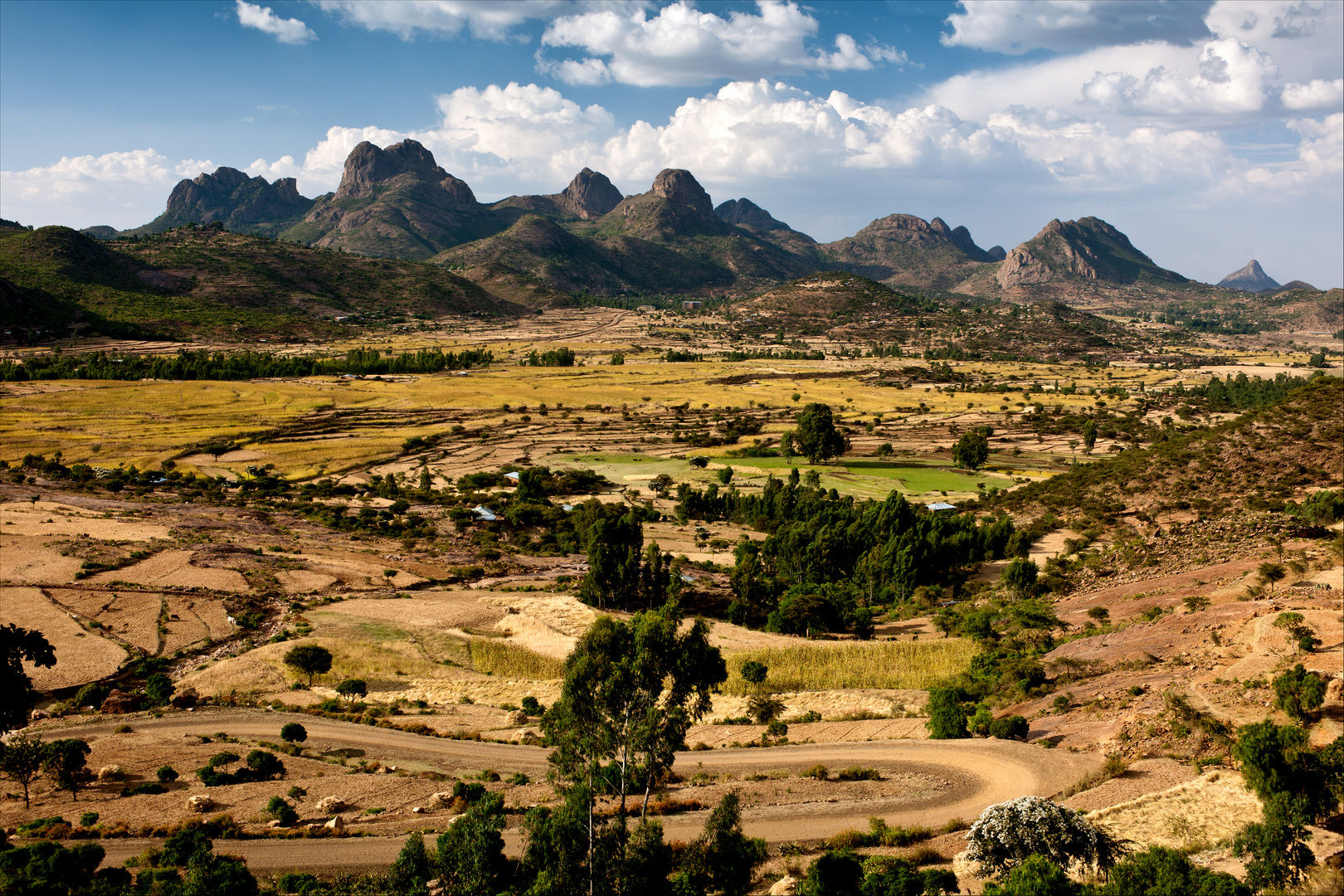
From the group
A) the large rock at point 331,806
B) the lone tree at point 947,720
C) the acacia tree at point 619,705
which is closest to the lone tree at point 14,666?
the large rock at point 331,806

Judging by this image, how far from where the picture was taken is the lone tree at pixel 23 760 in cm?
2864

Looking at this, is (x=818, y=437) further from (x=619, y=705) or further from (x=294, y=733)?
(x=619, y=705)

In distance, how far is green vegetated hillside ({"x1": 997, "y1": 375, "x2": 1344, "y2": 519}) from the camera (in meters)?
57.8

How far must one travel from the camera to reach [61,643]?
44.9m

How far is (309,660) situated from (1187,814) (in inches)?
1607

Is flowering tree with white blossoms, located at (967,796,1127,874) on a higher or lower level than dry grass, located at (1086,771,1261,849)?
higher

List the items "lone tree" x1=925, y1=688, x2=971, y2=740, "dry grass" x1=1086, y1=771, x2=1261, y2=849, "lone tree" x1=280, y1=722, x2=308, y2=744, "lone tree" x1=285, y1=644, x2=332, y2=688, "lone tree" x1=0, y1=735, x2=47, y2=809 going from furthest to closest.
A: "lone tree" x1=285, y1=644, x2=332, y2=688 → "lone tree" x1=280, y1=722, x2=308, y2=744 → "lone tree" x1=925, y1=688, x2=971, y2=740 → "lone tree" x1=0, y1=735, x2=47, y2=809 → "dry grass" x1=1086, y1=771, x2=1261, y2=849

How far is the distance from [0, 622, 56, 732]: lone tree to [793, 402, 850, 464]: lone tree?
3234 inches

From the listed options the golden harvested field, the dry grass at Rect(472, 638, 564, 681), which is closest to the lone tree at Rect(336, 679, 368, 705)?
the dry grass at Rect(472, 638, 564, 681)

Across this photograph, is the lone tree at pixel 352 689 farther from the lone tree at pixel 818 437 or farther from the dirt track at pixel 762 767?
the lone tree at pixel 818 437

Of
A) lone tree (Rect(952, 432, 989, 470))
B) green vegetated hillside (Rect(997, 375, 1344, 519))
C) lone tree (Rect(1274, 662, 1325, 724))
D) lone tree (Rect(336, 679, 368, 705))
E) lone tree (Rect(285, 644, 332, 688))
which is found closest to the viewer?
lone tree (Rect(1274, 662, 1325, 724))

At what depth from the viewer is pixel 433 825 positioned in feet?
91.2

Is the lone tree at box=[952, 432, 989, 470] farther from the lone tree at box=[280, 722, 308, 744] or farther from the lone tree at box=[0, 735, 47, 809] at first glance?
the lone tree at box=[0, 735, 47, 809]

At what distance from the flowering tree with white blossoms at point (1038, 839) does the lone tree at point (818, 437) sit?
77.9 m
